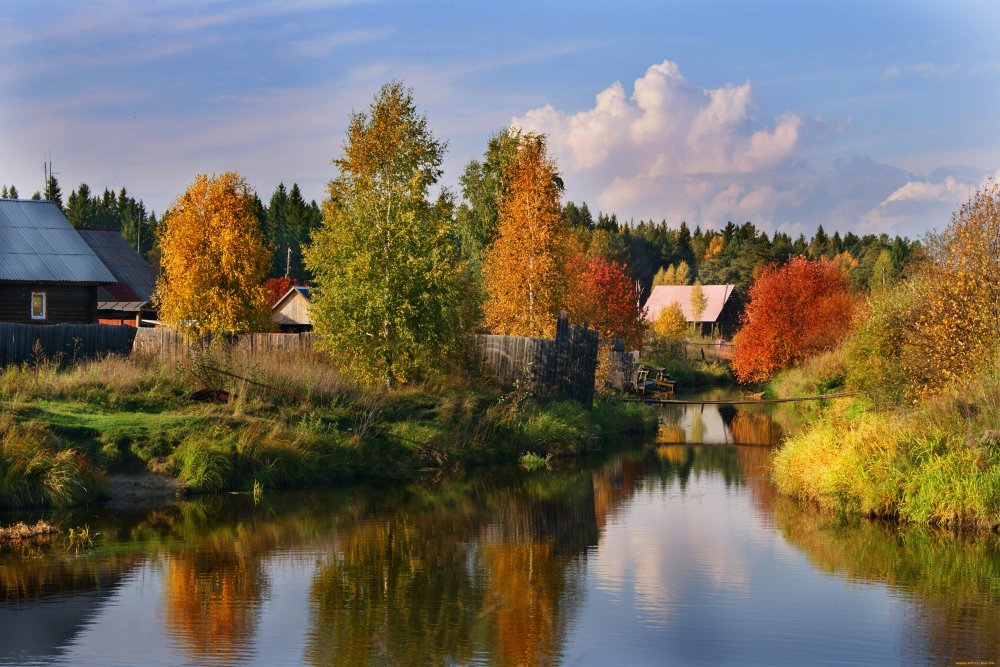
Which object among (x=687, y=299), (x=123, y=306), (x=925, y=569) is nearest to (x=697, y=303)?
(x=687, y=299)

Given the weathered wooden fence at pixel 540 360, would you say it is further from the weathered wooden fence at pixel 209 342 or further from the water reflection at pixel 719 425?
the weathered wooden fence at pixel 209 342

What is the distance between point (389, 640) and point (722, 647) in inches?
141

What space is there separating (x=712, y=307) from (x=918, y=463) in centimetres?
8545

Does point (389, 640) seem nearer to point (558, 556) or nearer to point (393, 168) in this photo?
point (558, 556)

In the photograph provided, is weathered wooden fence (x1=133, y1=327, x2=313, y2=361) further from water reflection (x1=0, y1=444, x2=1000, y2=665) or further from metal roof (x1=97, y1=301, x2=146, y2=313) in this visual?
metal roof (x1=97, y1=301, x2=146, y2=313)

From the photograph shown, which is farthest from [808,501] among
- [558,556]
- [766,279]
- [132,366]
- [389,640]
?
[766,279]

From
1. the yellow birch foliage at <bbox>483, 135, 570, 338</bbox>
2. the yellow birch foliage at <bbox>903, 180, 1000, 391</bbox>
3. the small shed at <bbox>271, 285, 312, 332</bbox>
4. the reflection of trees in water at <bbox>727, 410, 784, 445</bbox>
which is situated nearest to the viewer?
the yellow birch foliage at <bbox>903, 180, 1000, 391</bbox>

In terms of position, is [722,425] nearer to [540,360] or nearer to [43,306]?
[540,360]

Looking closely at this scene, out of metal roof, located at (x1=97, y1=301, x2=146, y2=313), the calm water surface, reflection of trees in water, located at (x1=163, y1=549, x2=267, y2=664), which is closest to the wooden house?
metal roof, located at (x1=97, y1=301, x2=146, y2=313)

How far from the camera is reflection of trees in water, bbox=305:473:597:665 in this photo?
1205cm

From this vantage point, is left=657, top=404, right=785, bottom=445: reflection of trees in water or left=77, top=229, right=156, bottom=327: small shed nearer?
left=657, top=404, right=785, bottom=445: reflection of trees in water

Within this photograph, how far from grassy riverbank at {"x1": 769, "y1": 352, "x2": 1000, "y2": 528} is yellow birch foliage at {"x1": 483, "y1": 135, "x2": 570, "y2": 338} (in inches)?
708

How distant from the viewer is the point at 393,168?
111 ft

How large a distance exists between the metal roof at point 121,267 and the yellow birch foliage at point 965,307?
47.7 meters
